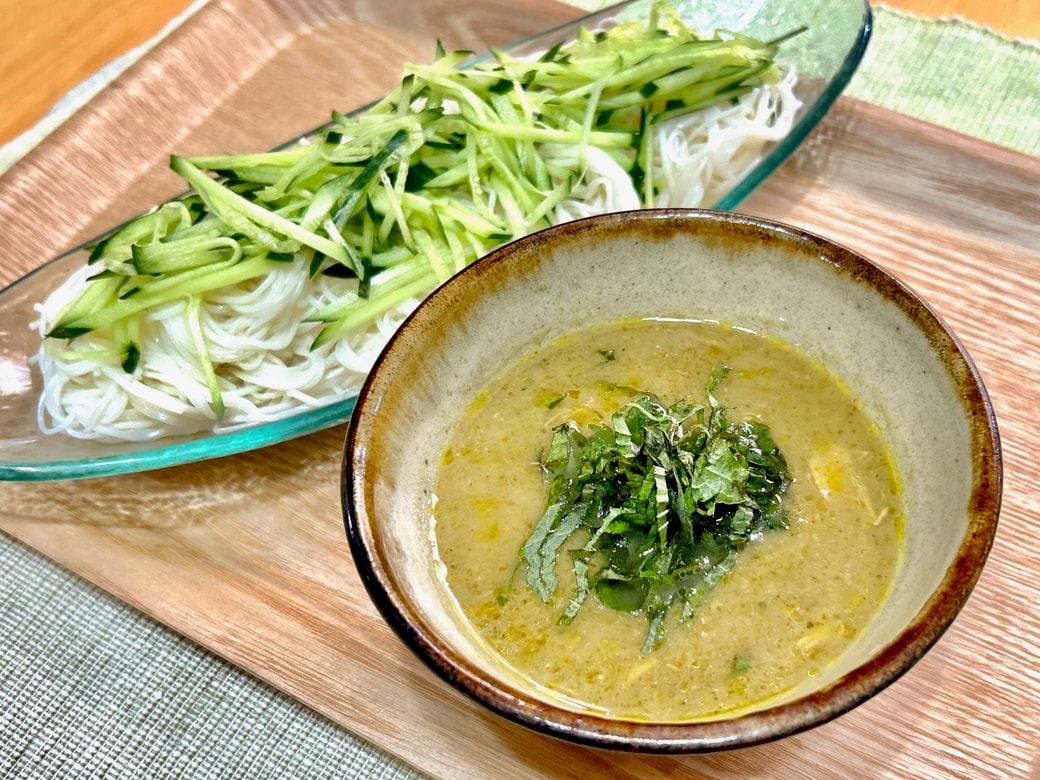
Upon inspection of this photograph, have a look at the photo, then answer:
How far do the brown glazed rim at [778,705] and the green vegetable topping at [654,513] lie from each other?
0.82 feet

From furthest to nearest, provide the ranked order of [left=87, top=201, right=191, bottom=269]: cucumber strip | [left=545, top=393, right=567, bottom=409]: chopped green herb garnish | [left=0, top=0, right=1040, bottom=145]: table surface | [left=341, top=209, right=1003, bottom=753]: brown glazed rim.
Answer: [left=0, top=0, right=1040, bottom=145]: table surface < [left=87, top=201, right=191, bottom=269]: cucumber strip < [left=545, top=393, right=567, bottom=409]: chopped green herb garnish < [left=341, top=209, right=1003, bottom=753]: brown glazed rim

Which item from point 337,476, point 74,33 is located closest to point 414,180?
point 337,476

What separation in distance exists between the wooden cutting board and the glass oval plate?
3.5 inches

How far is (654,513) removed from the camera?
1307mm

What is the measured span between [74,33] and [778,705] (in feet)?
9.59

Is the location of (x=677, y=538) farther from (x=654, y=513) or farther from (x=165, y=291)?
(x=165, y=291)

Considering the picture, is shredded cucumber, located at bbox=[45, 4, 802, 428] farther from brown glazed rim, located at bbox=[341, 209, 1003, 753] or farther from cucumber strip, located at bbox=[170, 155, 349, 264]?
brown glazed rim, located at bbox=[341, 209, 1003, 753]

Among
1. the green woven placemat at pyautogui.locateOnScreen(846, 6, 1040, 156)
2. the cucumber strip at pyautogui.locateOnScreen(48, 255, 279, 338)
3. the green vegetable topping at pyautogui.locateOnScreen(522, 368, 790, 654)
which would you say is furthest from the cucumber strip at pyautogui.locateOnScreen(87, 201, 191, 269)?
the green woven placemat at pyautogui.locateOnScreen(846, 6, 1040, 156)

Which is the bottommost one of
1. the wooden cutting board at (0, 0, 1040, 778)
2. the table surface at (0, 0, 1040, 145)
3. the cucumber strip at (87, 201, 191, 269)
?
the wooden cutting board at (0, 0, 1040, 778)

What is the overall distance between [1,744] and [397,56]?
1.91 meters

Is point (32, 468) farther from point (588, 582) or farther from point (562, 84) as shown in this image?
point (562, 84)

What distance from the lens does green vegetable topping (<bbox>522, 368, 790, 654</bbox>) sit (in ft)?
4.30

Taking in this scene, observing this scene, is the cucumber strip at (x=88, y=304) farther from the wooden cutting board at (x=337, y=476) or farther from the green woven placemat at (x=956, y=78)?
the green woven placemat at (x=956, y=78)

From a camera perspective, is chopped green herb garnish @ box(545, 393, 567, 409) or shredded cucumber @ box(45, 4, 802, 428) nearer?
chopped green herb garnish @ box(545, 393, 567, 409)
